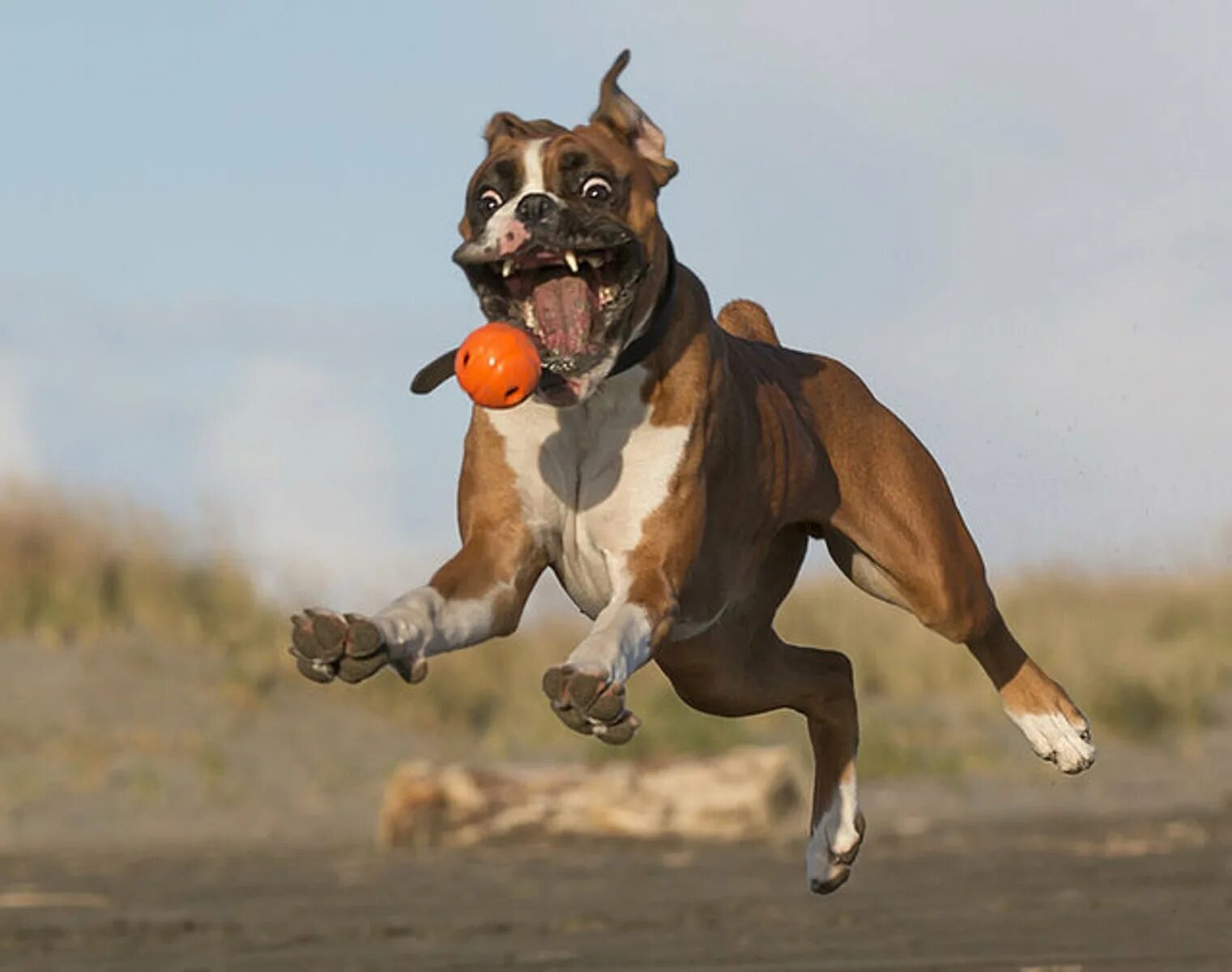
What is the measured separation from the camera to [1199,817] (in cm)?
2122

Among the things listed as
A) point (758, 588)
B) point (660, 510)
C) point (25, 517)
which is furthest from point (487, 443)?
point (25, 517)

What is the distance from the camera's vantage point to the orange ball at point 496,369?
8.54 metres

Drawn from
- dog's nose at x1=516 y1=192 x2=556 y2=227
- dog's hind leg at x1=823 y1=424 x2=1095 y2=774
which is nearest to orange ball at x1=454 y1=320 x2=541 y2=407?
dog's nose at x1=516 y1=192 x2=556 y2=227

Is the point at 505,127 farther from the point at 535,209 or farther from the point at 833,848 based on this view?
the point at 833,848

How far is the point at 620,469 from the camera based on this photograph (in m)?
9.21

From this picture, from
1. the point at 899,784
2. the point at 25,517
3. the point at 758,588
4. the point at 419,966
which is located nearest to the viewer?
the point at 758,588

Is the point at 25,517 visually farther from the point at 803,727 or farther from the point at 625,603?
the point at 625,603

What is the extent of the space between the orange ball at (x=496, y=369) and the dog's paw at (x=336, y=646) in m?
0.78

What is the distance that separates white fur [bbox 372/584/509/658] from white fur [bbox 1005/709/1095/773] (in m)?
2.78

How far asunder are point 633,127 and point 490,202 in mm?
649

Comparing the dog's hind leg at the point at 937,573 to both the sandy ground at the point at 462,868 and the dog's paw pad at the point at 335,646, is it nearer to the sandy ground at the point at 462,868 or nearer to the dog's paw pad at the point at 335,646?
the dog's paw pad at the point at 335,646

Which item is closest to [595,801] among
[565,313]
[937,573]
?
[937,573]

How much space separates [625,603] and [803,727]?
16461 mm

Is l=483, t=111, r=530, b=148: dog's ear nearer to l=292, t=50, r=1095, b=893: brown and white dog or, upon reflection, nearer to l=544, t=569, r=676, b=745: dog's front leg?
l=292, t=50, r=1095, b=893: brown and white dog
